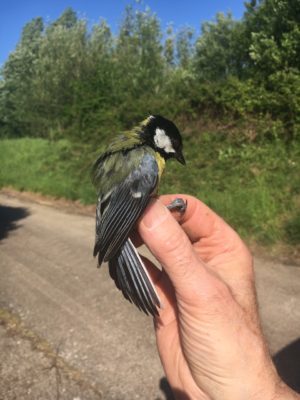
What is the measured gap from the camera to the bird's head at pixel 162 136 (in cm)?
298

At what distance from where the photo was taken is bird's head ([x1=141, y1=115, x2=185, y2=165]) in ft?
9.77

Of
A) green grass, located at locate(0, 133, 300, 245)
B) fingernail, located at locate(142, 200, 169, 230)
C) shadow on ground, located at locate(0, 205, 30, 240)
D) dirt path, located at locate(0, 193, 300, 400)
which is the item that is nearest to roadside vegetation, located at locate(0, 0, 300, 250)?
green grass, located at locate(0, 133, 300, 245)

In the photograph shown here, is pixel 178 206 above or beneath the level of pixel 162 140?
beneath

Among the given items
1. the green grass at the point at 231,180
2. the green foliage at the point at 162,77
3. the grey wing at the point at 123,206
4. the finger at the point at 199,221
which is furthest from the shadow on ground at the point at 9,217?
the finger at the point at 199,221

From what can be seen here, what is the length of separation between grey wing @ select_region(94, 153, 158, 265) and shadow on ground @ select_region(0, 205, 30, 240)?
7344 mm

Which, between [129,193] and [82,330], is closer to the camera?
[129,193]

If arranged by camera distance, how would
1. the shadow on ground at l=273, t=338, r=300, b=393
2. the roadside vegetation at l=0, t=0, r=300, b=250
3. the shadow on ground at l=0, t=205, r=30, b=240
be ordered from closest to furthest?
the shadow on ground at l=273, t=338, r=300, b=393 < the roadside vegetation at l=0, t=0, r=300, b=250 < the shadow on ground at l=0, t=205, r=30, b=240

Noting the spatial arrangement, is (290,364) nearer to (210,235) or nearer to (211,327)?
(210,235)

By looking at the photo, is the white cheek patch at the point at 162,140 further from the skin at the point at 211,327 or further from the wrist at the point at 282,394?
the wrist at the point at 282,394

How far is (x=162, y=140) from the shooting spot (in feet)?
9.84

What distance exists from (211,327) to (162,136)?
1507 millimetres

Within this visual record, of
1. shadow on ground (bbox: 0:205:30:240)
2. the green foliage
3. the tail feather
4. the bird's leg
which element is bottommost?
shadow on ground (bbox: 0:205:30:240)

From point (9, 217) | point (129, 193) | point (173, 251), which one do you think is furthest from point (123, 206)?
point (9, 217)

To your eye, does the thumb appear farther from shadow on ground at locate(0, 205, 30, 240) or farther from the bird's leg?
shadow on ground at locate(0, 205, 30, 240)
